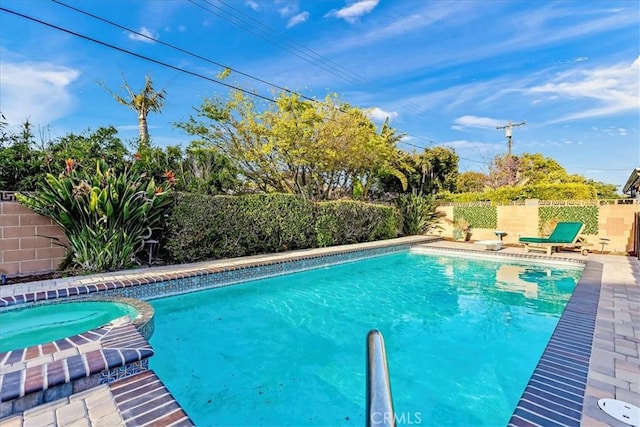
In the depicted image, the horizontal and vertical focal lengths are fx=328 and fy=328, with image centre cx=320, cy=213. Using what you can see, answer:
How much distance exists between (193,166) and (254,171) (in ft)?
15.1

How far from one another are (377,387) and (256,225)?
9.28 metres

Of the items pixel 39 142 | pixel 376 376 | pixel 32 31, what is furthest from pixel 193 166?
pixel 376 376

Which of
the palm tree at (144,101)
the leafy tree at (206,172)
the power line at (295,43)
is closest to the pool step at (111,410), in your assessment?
the leafy tree at (206,172)

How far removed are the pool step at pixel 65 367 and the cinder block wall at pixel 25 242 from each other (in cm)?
510

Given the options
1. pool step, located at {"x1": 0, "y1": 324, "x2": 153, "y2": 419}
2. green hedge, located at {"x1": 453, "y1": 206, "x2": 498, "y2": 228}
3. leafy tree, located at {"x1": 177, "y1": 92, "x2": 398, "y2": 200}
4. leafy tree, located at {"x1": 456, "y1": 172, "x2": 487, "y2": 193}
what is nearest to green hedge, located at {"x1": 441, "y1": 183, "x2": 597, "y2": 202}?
green hedge, located at {"x1": 453, "y1": 206, "x2": 498, "y2": 228}

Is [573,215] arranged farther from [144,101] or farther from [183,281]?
[144,101]

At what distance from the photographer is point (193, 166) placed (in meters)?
11.9

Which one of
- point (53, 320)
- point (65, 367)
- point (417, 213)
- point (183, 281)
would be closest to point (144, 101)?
point (183, 281)

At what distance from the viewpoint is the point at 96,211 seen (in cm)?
689

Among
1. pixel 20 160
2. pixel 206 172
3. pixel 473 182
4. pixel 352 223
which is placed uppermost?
pixel 473 182

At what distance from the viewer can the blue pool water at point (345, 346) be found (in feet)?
10.9

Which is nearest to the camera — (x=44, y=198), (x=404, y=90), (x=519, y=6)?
(x=44, y=198)

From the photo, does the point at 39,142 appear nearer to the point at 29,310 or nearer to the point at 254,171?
the point at 29,310

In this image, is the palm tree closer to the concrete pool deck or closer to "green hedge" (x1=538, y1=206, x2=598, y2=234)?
the concrete pool deck
